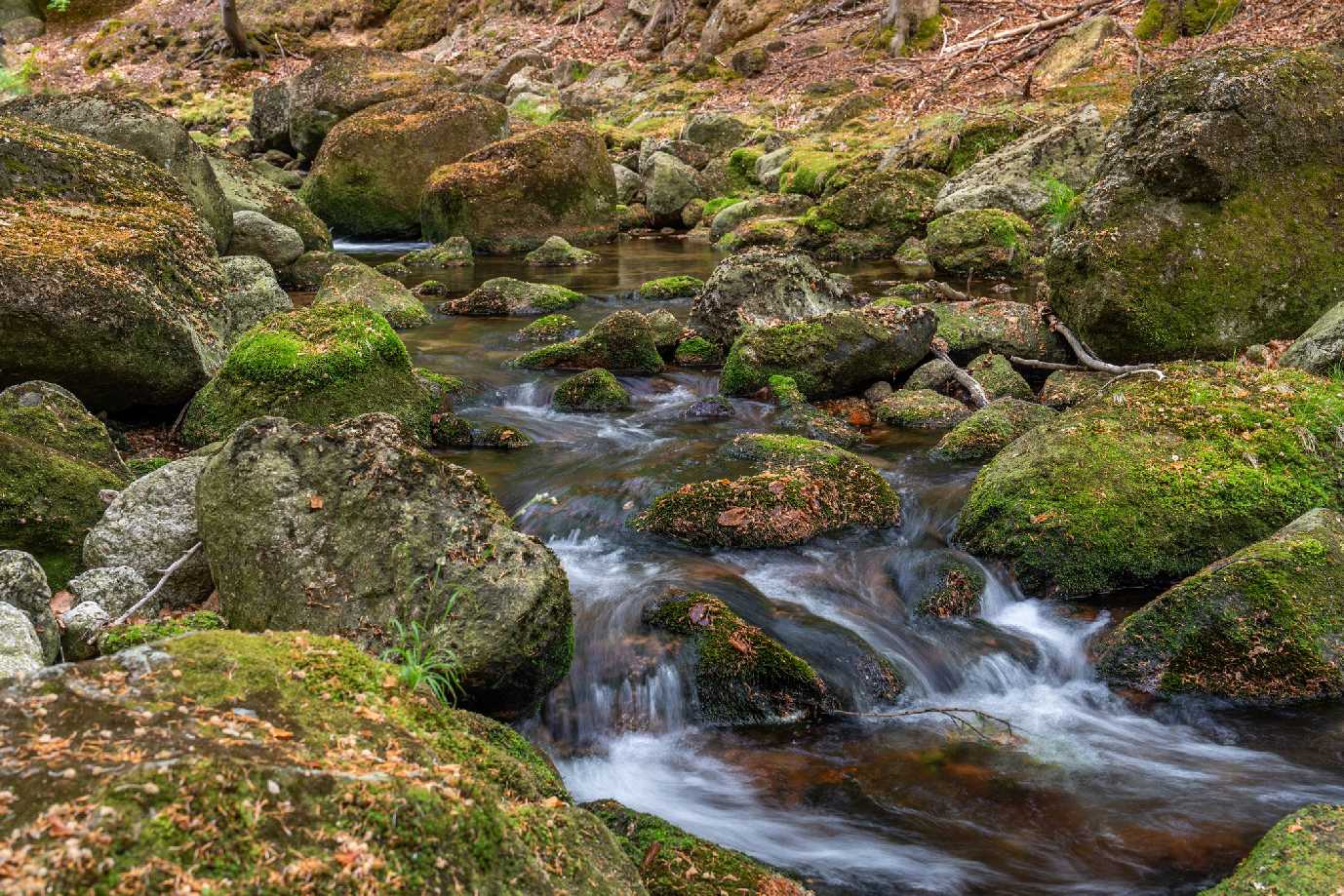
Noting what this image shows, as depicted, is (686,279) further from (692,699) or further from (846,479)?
(692,699)

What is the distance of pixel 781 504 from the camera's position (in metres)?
6.62

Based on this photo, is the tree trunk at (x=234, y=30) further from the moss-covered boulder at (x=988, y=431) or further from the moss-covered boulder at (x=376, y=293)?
the moss-covered boulder at (x=988, y=431)

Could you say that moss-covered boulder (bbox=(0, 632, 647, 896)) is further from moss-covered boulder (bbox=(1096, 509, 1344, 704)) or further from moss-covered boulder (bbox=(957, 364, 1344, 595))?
moss-covered boulder (bbox=(957, 364, 1344, 595))

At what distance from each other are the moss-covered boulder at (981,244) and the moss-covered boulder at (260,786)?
13858 millimetres

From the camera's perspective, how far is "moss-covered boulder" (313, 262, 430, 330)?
11.9 metres

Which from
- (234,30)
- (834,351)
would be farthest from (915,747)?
(234,30)

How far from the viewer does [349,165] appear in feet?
64.7

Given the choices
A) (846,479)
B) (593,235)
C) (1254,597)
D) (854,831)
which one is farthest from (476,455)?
(593,235)

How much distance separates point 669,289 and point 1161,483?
947 centimetres

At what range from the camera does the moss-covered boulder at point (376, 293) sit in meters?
11.9

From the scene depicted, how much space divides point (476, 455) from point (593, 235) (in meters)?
12.7

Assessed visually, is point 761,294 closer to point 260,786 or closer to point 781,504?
point 781,504

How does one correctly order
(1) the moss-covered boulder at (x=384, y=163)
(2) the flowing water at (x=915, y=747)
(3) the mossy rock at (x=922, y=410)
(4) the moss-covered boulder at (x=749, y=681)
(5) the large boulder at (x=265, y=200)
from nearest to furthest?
(2) the flowing water at (x=915, y=747)
(4) the moss-covered boulder at (x=749, y=681)
(3) the mossy rock at (x=922, y=410)
(5) the large boulder at (x=265, y=200)
(1) the moss-covered boulder at (x=384, y=163)

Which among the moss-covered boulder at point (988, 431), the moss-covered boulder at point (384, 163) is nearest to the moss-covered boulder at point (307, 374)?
the moss-covered boulder at point (988, 431)
